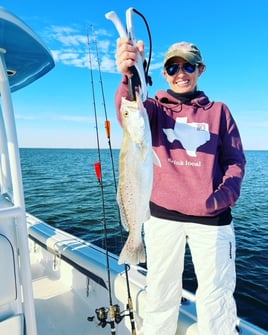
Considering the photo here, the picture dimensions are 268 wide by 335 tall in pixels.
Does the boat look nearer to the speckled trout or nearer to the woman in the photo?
the woman

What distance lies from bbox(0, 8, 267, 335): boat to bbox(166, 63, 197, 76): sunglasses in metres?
0.92

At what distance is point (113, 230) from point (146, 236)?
Answer: 7.17 m

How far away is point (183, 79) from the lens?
213 cm

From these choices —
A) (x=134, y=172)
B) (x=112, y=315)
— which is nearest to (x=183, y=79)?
(x=134, y=172)

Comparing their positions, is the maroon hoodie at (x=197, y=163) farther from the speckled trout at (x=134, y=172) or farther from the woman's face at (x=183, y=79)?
the speckled trout at (x=134, y=172)

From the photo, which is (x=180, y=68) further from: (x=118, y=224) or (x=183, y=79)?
(x=118, y=224)

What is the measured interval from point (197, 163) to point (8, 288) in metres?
1.52

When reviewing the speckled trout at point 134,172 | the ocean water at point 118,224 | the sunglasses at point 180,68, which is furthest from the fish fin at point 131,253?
the ocean water at point 118,224

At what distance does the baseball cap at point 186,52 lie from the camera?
80.1 inches

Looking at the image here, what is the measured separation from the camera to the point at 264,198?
14.7 meters

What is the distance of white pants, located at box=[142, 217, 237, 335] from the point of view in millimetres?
1937

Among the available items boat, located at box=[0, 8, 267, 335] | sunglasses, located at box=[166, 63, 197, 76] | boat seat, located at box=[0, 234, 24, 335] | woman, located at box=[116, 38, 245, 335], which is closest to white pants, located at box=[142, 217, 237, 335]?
woman, located at box=[116, 38, 245, 335]

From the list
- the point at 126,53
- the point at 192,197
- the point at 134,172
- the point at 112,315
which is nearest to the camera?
the point at 126,53

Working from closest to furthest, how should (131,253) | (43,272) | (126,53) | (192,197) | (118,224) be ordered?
(126,53) < (131,253) < (192,197) < (43,272) < (118,224)
